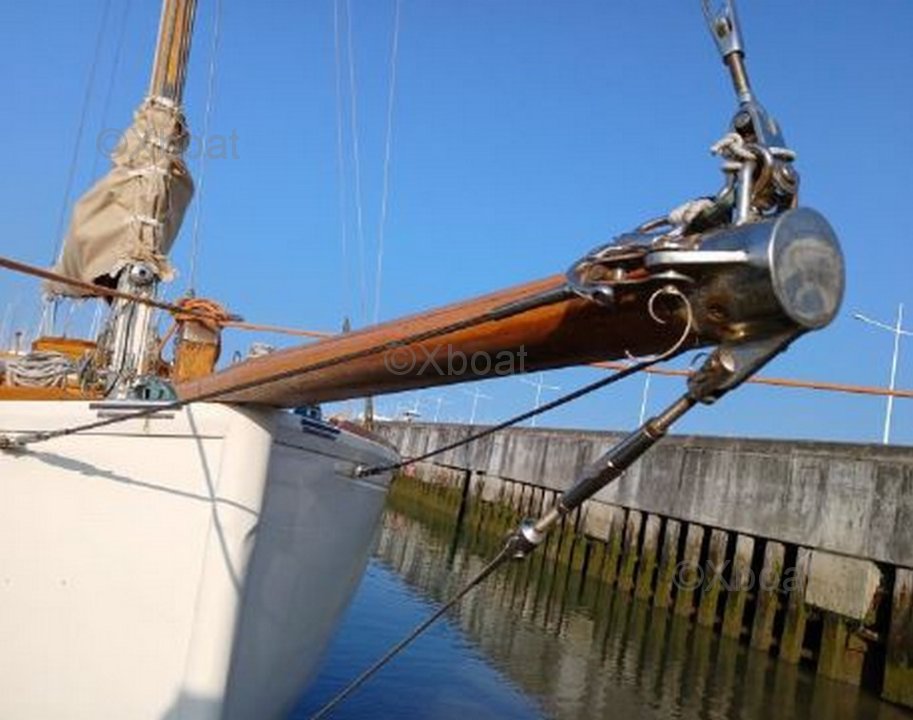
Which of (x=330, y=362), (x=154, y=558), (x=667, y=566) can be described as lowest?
(x=667, y=566)

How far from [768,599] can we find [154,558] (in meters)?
13.0

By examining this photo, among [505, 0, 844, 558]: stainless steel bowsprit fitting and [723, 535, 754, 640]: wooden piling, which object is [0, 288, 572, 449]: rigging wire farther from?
[723, 535, 754, 640]: wooden piling

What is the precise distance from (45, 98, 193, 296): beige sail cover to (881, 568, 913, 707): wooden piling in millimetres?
10488

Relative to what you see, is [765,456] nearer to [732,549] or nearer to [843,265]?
[732,549]

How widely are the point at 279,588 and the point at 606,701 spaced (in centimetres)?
704

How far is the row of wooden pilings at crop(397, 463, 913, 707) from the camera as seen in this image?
517 inches

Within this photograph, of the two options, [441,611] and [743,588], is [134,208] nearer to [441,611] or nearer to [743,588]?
[441,611]

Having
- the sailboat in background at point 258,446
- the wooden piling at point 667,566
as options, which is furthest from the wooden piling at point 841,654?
the sailboat in background at point 258,446

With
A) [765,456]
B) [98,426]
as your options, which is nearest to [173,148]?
[98,426]

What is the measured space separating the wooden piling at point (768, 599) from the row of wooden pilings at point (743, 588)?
16 millimetres

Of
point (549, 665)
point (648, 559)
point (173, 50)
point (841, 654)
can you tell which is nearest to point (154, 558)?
point (173, 50)

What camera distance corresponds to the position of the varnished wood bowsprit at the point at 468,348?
2.99 meters

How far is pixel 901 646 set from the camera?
12.6 metres

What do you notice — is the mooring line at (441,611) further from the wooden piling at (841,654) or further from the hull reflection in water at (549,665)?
the wooden piling at (841,654)
